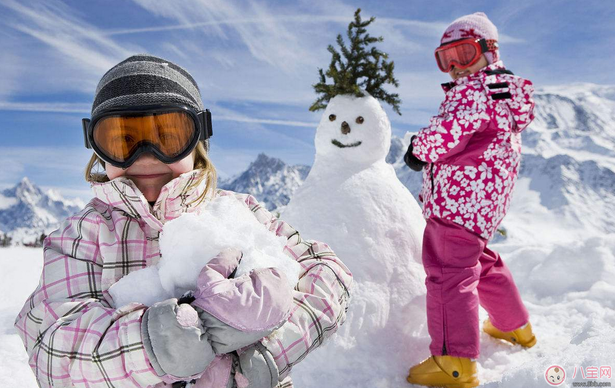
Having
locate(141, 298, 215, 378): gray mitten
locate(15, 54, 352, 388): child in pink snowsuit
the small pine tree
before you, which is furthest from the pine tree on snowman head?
locate(141, 298, 215, 378): gray mitten

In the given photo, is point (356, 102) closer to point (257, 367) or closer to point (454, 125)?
point (454, 125)

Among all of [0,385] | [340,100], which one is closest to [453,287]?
[340,100]

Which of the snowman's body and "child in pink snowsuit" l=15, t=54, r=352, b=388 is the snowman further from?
"child in pink snowsuit" l=15, t=54, r=352, b=388

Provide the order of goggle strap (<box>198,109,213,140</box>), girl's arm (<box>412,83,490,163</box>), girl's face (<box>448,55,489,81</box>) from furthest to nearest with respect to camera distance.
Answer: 1. girl's face (<box>448,55,489,81</box>)
2. girl's arm (<box>412,83,490,163</box>)
3. goggle strap (<box>198,109,213,140</box>)

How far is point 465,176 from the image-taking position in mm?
2576

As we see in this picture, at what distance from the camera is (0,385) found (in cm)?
211

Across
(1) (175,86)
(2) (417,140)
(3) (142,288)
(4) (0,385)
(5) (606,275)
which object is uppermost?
(1) (175,86)

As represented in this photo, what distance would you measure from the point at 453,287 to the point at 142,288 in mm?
1995

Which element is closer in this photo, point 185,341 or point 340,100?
point 185,341

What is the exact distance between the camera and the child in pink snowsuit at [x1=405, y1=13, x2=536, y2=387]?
2.51 metres

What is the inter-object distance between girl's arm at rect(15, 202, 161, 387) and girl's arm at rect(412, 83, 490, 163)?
1.89 metres

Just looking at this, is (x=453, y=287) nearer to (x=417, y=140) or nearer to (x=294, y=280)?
(x=417, y=140)

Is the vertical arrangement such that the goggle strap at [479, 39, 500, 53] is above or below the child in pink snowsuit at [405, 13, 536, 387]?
above

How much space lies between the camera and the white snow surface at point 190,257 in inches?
43.2
